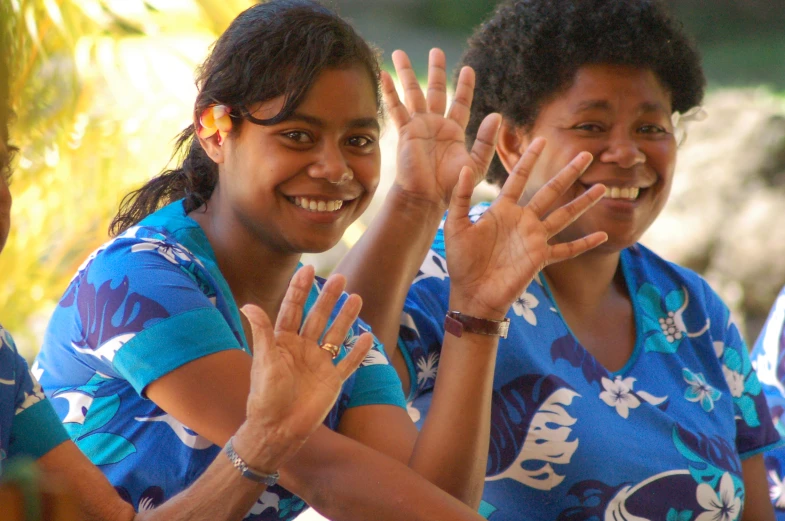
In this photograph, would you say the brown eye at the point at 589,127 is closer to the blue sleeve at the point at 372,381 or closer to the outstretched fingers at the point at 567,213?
the outstretched fingers at the point at 567,213

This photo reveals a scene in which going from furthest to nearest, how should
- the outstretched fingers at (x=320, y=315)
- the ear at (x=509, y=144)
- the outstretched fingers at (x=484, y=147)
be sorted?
the ear at (x=509, y=144)
the outstretched fingers at (x=484, y=147)
the outstretched fingers at (x=320, y=315)

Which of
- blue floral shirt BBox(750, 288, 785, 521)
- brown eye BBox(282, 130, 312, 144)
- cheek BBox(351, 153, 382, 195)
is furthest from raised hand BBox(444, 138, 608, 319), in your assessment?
blue floral shirt BBox(750, 288, 785, 521)

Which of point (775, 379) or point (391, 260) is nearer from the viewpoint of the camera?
point (391, 260)

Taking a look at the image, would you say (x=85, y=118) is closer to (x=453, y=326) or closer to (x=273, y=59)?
(x=273, y=59)

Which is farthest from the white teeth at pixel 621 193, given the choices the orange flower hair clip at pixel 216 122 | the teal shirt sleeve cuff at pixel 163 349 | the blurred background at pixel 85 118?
the blurred background at pixel 85 118

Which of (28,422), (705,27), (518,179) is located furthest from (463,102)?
(705,27)

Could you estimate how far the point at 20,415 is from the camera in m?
1.54

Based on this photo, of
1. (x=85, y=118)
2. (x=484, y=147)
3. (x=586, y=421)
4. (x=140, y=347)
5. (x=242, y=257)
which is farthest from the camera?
(x=85, y=118)

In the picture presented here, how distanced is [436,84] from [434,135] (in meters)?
0.14

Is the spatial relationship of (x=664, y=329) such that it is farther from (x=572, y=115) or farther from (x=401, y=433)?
(x=401, y=433)

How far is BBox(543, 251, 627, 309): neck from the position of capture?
7.72 feet

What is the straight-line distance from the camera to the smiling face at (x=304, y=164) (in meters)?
1.84

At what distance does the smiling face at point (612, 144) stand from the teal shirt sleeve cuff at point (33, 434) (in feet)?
4.02

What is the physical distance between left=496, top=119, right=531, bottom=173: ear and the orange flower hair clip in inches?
31.6
